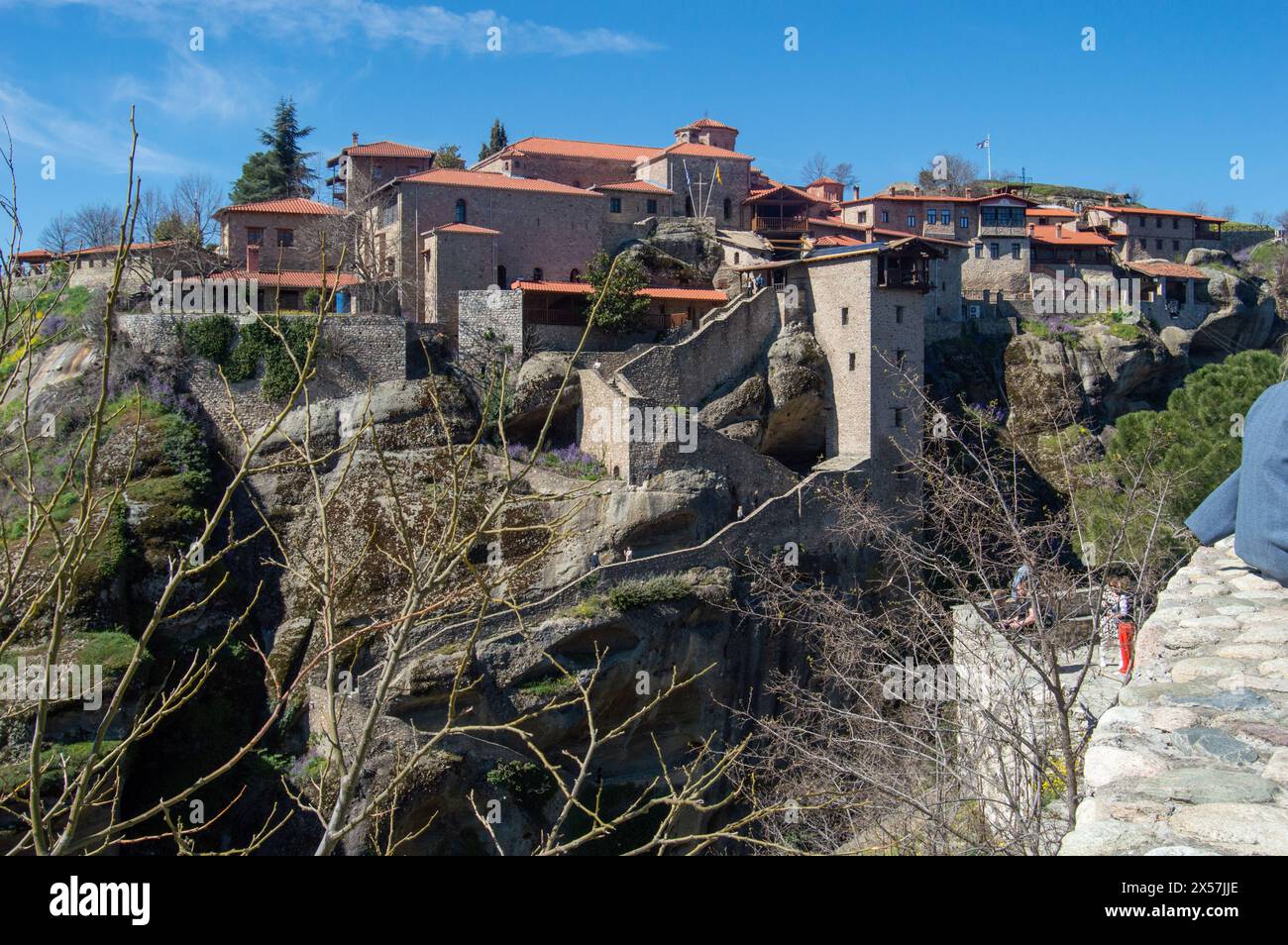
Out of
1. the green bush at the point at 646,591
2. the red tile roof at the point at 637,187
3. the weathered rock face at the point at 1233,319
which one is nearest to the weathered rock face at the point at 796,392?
the green bush at the point at 646,591

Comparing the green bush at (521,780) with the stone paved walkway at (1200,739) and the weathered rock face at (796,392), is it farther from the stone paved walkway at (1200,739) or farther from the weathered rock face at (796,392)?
the stone paved walkway at (1200,739)

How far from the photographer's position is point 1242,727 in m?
5.77

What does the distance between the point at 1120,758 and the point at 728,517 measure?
2566 centimetres

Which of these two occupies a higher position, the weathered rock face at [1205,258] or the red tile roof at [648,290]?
the weathered rock face at [1205,258]

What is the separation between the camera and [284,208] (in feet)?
133

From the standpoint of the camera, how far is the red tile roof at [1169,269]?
49513 millimetres

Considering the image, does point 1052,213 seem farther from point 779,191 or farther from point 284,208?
Answer: point 284,208

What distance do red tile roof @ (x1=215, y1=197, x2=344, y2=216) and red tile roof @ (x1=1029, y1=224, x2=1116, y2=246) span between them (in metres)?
30.0

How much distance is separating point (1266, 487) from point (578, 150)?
43963 mm

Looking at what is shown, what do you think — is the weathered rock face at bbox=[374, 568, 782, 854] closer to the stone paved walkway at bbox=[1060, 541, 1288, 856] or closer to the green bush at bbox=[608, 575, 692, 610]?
the green bush at bbox=[608, 575, 692, 610]

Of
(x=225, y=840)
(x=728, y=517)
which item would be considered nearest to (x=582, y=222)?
(x=728, y=517)

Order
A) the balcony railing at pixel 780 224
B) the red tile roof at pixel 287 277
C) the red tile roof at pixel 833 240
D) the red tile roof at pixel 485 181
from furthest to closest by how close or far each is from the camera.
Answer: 1. the balcony railing at pixel 780 224
2. the red tile roof at pixel 833 240
3. the red tile roof at pixel 485 181
4. the red tile roof at pixel 287 277

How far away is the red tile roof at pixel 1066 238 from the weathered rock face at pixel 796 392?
19155 millimetres

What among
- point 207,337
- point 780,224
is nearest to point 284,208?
point 207,337
